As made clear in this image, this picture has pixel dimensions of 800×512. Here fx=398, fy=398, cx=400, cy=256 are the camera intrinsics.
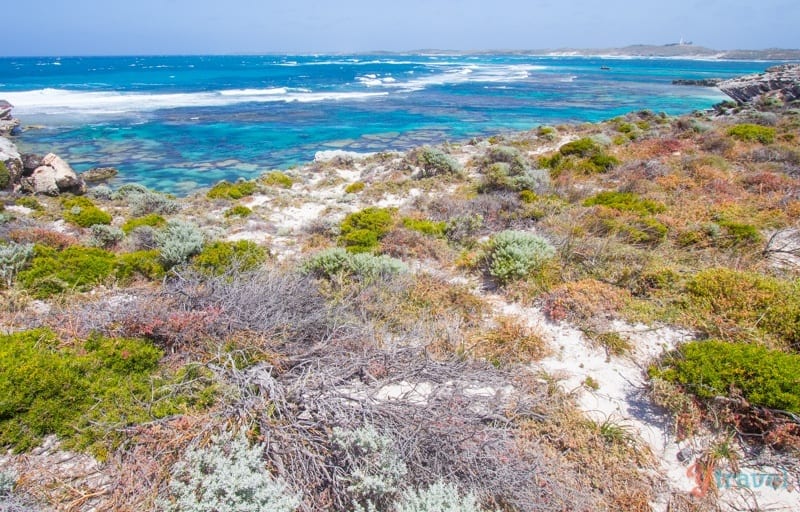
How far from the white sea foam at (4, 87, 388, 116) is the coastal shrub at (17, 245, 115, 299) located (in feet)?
119

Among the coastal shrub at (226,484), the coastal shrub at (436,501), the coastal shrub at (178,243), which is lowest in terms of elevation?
the coastal shrub at (436,501)

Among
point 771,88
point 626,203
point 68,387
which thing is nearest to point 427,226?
point 626,203

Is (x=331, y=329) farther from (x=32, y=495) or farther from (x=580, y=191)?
(x=580, y=191)

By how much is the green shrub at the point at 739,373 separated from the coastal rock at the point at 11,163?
1901cm

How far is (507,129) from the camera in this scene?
2842cm

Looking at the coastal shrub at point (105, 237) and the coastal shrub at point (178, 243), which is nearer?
the coastal shrub at point (178, 243)

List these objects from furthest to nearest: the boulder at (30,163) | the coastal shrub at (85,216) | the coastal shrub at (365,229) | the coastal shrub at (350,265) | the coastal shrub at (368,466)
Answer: the boulder at (30,163) < the coastal shrub at (85,216) < the coastal shrub at (365,229) < the coastal shrub at (350,265) < the coastal shrub at (368,466)

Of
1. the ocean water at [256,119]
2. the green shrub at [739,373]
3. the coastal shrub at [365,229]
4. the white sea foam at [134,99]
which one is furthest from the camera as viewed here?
the white sea foam at [134,99]

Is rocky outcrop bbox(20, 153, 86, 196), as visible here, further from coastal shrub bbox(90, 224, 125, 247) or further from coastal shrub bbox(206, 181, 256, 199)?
coastal shrub bbox(90, 224, 125, 247)

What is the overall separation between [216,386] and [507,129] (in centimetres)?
2841

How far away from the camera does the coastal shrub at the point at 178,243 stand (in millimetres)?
6902

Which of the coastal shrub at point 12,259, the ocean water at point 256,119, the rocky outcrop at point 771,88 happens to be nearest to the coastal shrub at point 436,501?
Result: the coastal shrub at point 12,259

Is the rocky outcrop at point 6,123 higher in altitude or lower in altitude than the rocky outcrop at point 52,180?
higher

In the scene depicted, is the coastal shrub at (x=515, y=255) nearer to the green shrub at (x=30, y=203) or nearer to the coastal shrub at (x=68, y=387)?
the coastal shrub at (x=68, y=387)
